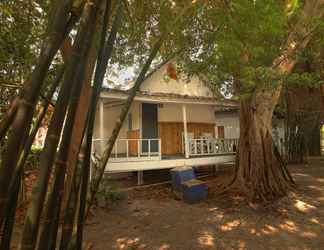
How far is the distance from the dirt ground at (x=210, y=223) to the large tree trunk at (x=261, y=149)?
1.87 feet

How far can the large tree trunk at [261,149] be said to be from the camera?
9.62m

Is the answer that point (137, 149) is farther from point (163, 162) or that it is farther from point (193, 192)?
point (193, 192)

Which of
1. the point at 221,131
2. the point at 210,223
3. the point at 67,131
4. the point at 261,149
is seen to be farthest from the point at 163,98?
the point at 67,131

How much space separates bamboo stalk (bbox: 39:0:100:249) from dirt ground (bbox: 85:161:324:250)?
15.6 feet

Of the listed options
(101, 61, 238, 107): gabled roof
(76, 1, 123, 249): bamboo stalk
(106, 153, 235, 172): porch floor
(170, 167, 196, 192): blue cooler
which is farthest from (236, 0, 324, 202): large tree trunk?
(76, 1, 123, 249): bamboo stalk

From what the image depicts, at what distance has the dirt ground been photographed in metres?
6.43

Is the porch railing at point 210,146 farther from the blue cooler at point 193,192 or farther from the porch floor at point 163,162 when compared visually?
the blue cooler at point 193,192

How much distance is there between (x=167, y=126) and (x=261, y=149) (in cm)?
570

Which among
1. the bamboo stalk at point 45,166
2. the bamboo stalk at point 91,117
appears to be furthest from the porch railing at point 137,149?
the bamboo stalk at point 45,166

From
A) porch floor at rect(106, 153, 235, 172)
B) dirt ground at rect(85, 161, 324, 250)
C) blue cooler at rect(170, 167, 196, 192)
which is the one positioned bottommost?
dirt ground at rect(85, 161, 324, 250)

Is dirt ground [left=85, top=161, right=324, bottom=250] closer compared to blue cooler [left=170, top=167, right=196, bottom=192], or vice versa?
dirt ground [left=85, top=161, right=324, bottom=250]

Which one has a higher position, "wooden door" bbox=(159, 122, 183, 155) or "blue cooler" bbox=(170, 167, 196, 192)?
"wooden door" bbox=(159, 122, 183, 155)

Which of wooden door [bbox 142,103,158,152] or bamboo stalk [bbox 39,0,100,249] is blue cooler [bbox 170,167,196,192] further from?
bamboo stalk [bbox 39,0,100,249]

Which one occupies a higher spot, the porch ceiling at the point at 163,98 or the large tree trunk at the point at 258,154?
the porch ceiling at the point at 163,98
